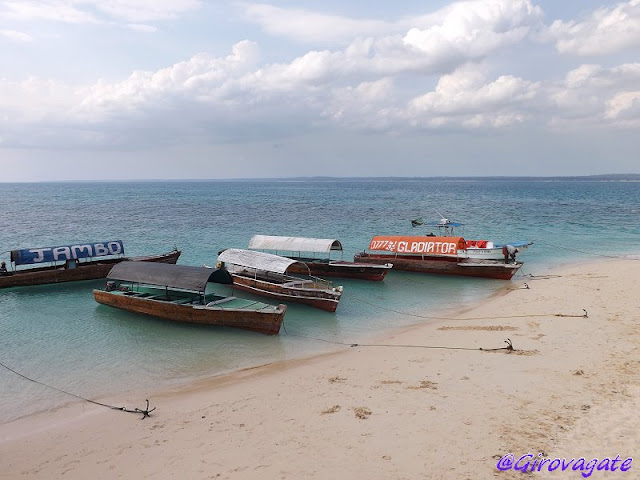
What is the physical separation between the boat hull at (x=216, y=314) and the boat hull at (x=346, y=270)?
1038cm

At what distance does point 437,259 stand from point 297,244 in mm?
10535

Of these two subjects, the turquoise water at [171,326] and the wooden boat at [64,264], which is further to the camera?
the wooden boat at [64,264]

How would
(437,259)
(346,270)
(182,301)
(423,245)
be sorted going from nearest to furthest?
(182,301) → (346,270) → (437,259) → (423,245)

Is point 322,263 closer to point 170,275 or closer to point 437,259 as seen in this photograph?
point 437,259

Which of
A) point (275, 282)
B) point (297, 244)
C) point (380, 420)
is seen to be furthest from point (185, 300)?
point (380, 420)

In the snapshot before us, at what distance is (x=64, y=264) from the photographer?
30766mm

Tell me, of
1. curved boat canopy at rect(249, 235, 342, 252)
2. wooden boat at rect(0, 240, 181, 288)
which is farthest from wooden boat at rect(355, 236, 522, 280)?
wooden boat at rect(0, 240, 181, 288)

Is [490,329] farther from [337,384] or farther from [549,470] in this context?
[549,470]

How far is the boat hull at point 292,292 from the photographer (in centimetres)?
2331

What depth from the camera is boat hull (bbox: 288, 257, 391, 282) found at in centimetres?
3025

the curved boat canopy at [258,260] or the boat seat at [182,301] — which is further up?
the curved boat canopy at [258,260]

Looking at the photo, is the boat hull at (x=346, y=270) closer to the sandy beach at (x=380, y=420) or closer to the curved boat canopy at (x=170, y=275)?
the curved boat canopy at (x=170, y=275)

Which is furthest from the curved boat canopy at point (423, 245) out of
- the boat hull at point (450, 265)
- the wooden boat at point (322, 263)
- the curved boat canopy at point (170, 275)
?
the curved boat canopy at point (170, 275)

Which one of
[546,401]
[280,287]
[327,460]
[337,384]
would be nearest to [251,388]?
[337,384]
